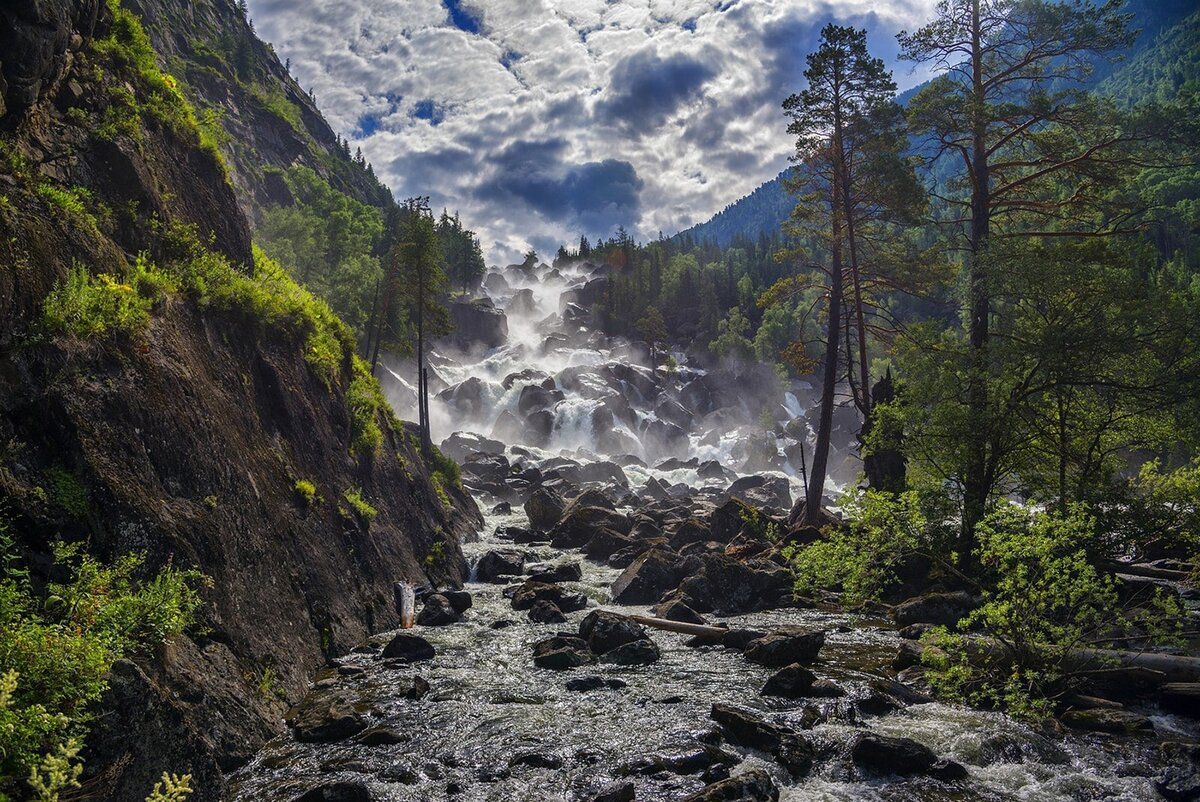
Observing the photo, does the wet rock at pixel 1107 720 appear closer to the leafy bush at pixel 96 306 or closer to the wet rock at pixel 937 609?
the wet rock at pixel 937 609

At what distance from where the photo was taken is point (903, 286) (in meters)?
29.0

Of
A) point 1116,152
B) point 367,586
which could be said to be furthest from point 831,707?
point 1116,152

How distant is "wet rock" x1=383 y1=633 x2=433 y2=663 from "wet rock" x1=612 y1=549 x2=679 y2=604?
30.0ft

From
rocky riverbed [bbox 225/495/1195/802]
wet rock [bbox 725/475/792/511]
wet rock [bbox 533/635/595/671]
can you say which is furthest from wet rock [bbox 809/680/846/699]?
wet rock [bbox 725/475/792/511]

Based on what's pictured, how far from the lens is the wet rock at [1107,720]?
11.5 meters

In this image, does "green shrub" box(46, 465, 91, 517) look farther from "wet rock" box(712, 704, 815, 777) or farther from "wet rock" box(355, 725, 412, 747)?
"wet rock" box(712, 704, 815, 777)

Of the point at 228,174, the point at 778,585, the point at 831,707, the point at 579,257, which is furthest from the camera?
the point at 579,257

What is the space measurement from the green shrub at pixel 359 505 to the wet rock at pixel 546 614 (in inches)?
233

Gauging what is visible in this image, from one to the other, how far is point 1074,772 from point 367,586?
16078mm

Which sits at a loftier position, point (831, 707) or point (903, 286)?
point (903, 286)

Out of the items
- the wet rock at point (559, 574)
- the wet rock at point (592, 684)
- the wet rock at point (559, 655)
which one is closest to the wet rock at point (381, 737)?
the wet rock at point (592, 684)

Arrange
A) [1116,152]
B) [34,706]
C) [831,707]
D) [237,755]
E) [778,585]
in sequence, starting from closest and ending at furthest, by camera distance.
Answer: [34,706] → [237,755] → [831,707] → [1116,152] → [778,585]

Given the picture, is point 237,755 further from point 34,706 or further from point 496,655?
point 496,655

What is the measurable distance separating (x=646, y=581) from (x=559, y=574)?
178 inches
